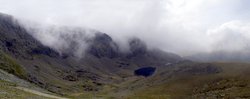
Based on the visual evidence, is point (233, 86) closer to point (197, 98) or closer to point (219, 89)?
point (219, 89)

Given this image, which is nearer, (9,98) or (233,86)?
(9,98)

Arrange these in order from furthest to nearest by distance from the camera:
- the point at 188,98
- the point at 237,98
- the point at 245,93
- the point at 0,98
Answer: the point at 188,98, the point at 245,93, the point at 237,98, the point at 0,98

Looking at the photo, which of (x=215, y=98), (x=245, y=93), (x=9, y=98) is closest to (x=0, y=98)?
(x=9, y=98)

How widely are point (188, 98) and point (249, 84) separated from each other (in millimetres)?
33663

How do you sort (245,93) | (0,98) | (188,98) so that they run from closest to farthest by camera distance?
(0,98) < (245,93) < (188,98)

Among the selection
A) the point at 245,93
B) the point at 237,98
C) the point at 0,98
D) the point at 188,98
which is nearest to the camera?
the point at 0,98

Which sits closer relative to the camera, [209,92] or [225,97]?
[225,97]

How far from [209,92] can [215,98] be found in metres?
25.6

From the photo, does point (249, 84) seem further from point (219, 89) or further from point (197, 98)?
point (197, 98)

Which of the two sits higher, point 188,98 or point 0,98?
point 188,98

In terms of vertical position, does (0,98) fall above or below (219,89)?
below

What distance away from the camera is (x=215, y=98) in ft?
556

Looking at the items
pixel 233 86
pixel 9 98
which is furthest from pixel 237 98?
pixel 9 98

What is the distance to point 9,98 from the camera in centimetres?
7200
